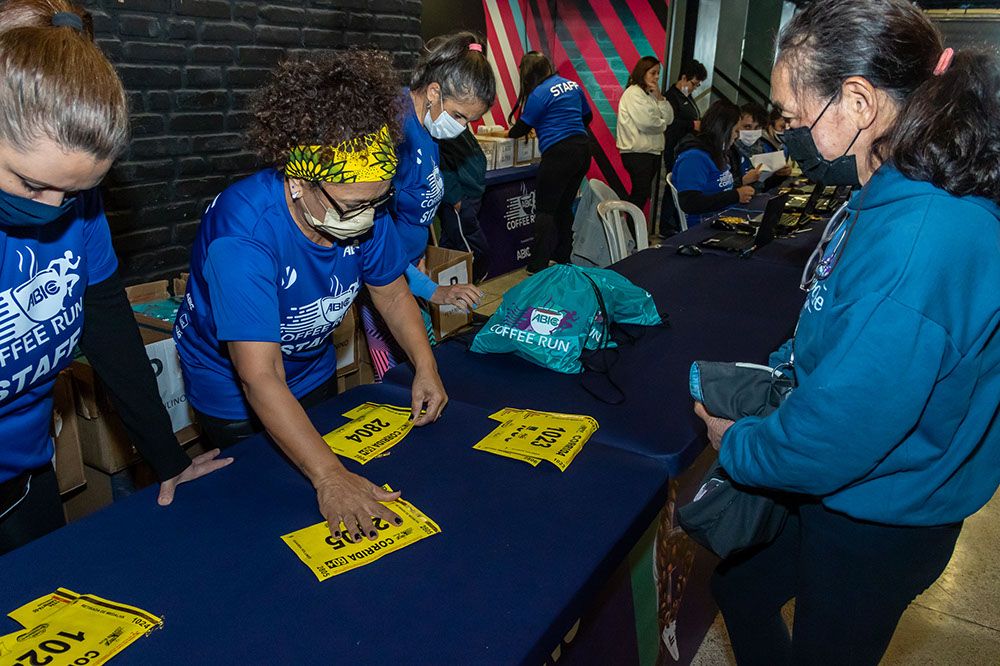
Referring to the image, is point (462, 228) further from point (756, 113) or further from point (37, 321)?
point (37, 321)

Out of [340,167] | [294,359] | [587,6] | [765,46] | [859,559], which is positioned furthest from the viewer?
[765,46]

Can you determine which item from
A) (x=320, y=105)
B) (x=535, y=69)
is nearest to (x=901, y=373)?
(x=320, y=105)

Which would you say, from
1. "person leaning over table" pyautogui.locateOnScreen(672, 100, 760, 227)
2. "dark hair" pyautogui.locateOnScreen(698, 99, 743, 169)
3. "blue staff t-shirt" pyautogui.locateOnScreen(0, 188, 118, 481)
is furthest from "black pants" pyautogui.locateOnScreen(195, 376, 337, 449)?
"dark hair" pyautogui.locateOnScreen(698, 99, 743, 169)

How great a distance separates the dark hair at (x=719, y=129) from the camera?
384cm

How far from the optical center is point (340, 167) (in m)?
1.26

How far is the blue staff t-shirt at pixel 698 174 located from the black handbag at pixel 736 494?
2.87m

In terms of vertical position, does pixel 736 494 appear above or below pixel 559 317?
below

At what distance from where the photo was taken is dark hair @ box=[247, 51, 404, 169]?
4.09ft

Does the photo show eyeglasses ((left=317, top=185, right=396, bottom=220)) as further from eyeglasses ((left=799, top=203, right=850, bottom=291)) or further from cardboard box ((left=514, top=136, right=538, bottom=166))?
cardboard box ((left=514, top=136, right=538, bottom=166))

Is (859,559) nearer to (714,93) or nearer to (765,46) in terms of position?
(714,93)

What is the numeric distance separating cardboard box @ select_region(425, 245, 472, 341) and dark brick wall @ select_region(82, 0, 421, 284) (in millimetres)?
932

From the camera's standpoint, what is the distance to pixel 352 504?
3.64 ft

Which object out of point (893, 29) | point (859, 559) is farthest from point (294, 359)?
point (893, 29)

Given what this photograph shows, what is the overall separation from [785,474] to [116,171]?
8.49 ft
